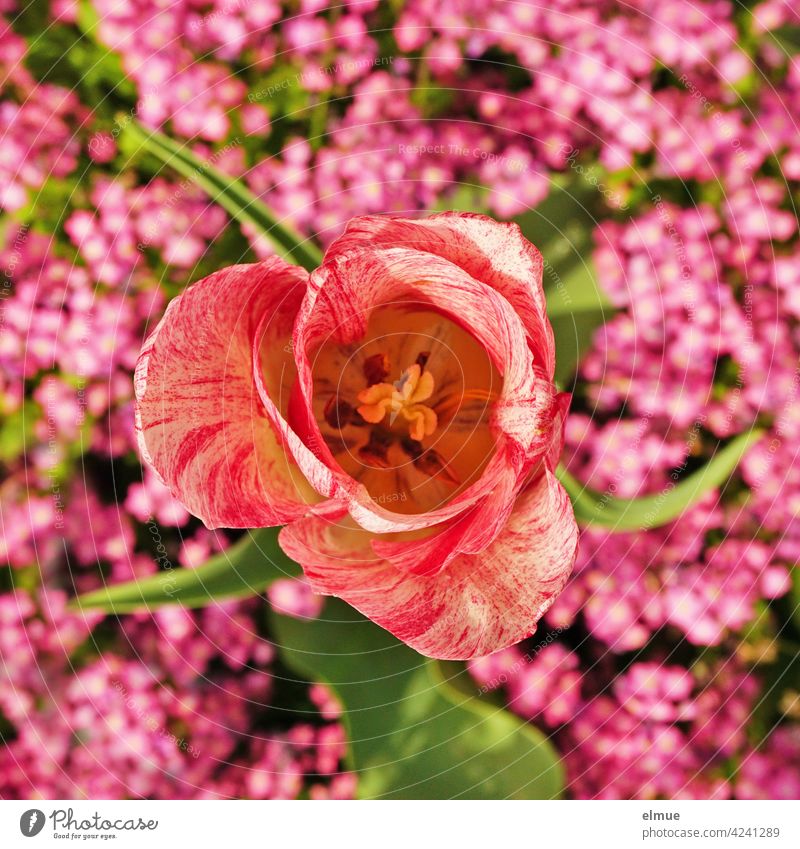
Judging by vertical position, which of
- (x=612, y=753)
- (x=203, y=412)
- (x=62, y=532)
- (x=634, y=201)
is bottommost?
(x=612, y=753)

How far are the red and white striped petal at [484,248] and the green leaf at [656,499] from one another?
21cm

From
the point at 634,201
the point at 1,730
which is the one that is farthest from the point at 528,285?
the point at 1,730

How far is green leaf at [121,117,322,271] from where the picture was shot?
21.4 inches

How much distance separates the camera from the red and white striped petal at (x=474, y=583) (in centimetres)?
40

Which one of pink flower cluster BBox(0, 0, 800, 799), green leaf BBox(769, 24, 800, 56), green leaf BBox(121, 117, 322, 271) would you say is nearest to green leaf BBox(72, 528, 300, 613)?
pink flower cluster BBox(0, 0, 800, 799)

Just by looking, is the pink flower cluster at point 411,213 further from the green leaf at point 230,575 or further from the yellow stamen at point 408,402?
the yellow stamen at point 408,402

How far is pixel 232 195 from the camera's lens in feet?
1.85

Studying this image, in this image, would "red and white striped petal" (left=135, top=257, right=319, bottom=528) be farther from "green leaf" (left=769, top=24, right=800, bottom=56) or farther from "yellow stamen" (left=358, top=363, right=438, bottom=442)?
"green leaf" (left=769, top=24, right=800, bottom=56)

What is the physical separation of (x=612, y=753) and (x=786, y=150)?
1.69 feet

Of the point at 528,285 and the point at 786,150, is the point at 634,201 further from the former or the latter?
the point at 528,285

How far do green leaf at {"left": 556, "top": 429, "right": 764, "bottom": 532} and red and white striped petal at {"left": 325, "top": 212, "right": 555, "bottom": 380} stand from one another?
0.67ft

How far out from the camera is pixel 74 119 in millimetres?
648

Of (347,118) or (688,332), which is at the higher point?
(347,118)

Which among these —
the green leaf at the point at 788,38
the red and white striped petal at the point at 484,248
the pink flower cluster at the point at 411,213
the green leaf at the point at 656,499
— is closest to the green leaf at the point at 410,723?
the pink flower cluster at the point at 411,213
